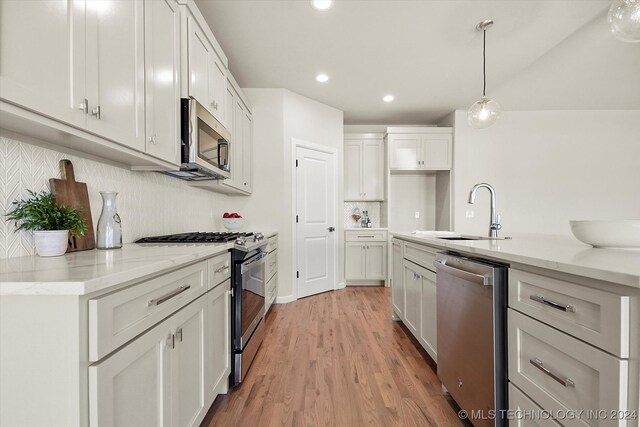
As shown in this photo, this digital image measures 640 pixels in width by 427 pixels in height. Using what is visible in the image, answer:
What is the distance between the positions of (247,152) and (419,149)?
2.76 metres

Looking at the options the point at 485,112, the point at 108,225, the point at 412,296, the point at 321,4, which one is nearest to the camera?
the point at 108,225

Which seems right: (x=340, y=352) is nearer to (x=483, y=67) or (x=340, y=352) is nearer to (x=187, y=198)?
(x=187, y=198)

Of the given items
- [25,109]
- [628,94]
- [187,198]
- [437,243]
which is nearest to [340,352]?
[437,243]

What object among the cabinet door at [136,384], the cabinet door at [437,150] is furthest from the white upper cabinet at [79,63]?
the cabinet door at [437,150]

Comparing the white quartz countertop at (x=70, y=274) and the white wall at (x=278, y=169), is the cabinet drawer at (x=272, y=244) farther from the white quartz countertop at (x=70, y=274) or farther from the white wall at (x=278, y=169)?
the white quartz countertop at (x=70, y=274)

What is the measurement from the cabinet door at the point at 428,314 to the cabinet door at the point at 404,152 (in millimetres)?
2850

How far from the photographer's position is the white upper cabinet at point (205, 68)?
1.84 m

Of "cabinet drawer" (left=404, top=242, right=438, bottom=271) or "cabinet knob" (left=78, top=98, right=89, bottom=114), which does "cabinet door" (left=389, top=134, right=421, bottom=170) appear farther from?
"cabinet knob" (left=78, top=98, right=89, bottom=114)

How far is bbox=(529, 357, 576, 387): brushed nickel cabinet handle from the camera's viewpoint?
877 millimetres

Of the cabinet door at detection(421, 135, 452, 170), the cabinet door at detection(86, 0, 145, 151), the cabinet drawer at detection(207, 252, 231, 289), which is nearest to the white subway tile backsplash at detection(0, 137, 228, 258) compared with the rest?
the cabinet door at detection(86, 0, 145, 151)

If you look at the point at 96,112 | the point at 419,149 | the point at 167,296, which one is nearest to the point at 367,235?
the point at 419,149

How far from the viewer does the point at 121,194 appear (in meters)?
1.70

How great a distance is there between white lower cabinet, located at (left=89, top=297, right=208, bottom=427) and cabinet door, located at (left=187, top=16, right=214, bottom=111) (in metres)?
1.40

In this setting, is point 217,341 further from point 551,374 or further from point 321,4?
point 321,4
